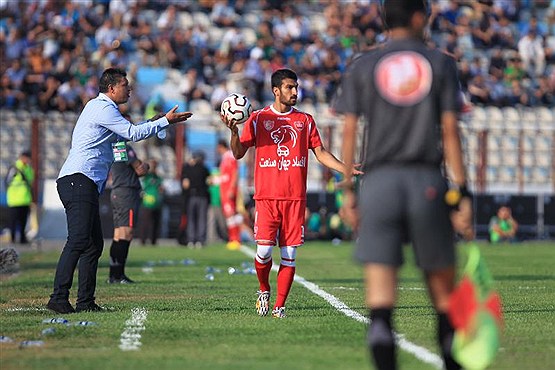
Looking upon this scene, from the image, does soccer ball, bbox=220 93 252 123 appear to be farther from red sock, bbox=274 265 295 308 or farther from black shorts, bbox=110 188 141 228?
black shorts, bbox=110 188 141 228

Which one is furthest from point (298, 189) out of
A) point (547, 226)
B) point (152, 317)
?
point (547, 226)

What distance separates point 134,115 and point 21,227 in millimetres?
4587

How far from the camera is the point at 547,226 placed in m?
32.5

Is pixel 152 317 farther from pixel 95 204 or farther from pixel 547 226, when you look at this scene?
pixel 547 226

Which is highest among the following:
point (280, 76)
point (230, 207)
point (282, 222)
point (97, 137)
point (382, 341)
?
point (280, 76)

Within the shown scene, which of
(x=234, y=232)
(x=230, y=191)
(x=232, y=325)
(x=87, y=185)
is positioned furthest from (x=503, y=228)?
(x=232, y=325)

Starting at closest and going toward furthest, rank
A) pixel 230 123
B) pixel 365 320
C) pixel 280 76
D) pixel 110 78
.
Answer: pixel 365 320 < pixel 280 76 < pixel 230 123 < pixel 110 78

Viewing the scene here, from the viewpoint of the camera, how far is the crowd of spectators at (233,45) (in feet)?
105

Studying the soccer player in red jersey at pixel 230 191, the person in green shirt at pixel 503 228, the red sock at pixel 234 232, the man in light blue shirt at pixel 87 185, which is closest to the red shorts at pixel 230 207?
the soccer player in red jersey at pixel 230 191

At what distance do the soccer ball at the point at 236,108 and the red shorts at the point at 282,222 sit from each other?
0.88 meters

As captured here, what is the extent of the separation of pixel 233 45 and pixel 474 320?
2862 cm

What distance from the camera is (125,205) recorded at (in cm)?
1602

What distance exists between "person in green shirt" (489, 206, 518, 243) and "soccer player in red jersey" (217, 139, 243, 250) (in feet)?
24.5

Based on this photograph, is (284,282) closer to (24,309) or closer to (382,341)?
(24,309)
